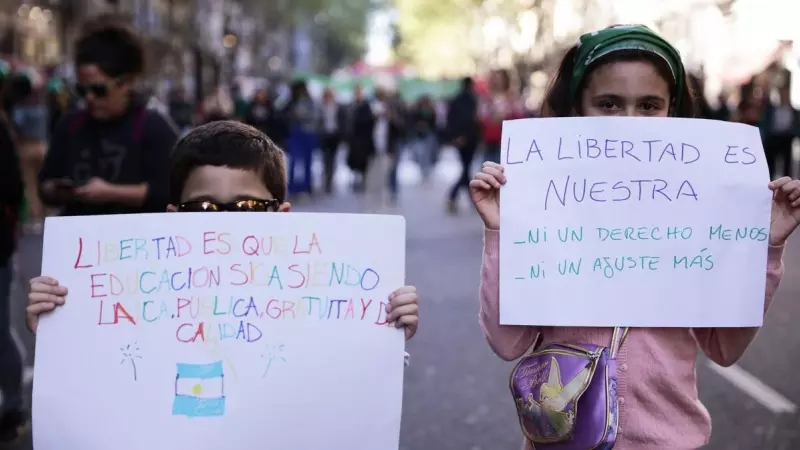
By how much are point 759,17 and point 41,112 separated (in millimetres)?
18530

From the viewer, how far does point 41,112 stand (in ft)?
39.7

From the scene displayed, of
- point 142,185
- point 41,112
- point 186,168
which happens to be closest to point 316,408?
Result: point 186,168

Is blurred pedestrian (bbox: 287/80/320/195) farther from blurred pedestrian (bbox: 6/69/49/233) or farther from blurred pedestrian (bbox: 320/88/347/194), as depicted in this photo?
blurred pedestrian (bbox: 6/69/49/233)

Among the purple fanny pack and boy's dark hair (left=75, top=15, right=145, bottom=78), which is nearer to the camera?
the purple fanny pack

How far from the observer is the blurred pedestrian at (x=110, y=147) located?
426cm

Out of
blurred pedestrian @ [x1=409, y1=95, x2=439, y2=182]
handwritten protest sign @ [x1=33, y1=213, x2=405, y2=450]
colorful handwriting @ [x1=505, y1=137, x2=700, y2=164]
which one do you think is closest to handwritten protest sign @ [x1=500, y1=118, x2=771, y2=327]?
colorful handwriting @ [x1=505, y1=137, x2=700, y2=164]

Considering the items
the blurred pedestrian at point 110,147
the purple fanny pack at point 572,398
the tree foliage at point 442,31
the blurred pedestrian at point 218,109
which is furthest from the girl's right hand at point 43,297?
the tree foliage at point 442,31

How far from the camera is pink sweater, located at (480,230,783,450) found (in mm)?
2285

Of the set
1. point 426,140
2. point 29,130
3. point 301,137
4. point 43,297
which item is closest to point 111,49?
point 43,297

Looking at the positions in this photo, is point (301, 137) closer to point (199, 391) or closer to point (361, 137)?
point (361, 137)

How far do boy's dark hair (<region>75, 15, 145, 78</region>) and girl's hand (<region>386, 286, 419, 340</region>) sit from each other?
2.54 metres

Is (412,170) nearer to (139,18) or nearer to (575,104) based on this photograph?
(139,18)

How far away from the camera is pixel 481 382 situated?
5.46m

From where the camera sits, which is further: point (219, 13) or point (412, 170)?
point (219, 13)
